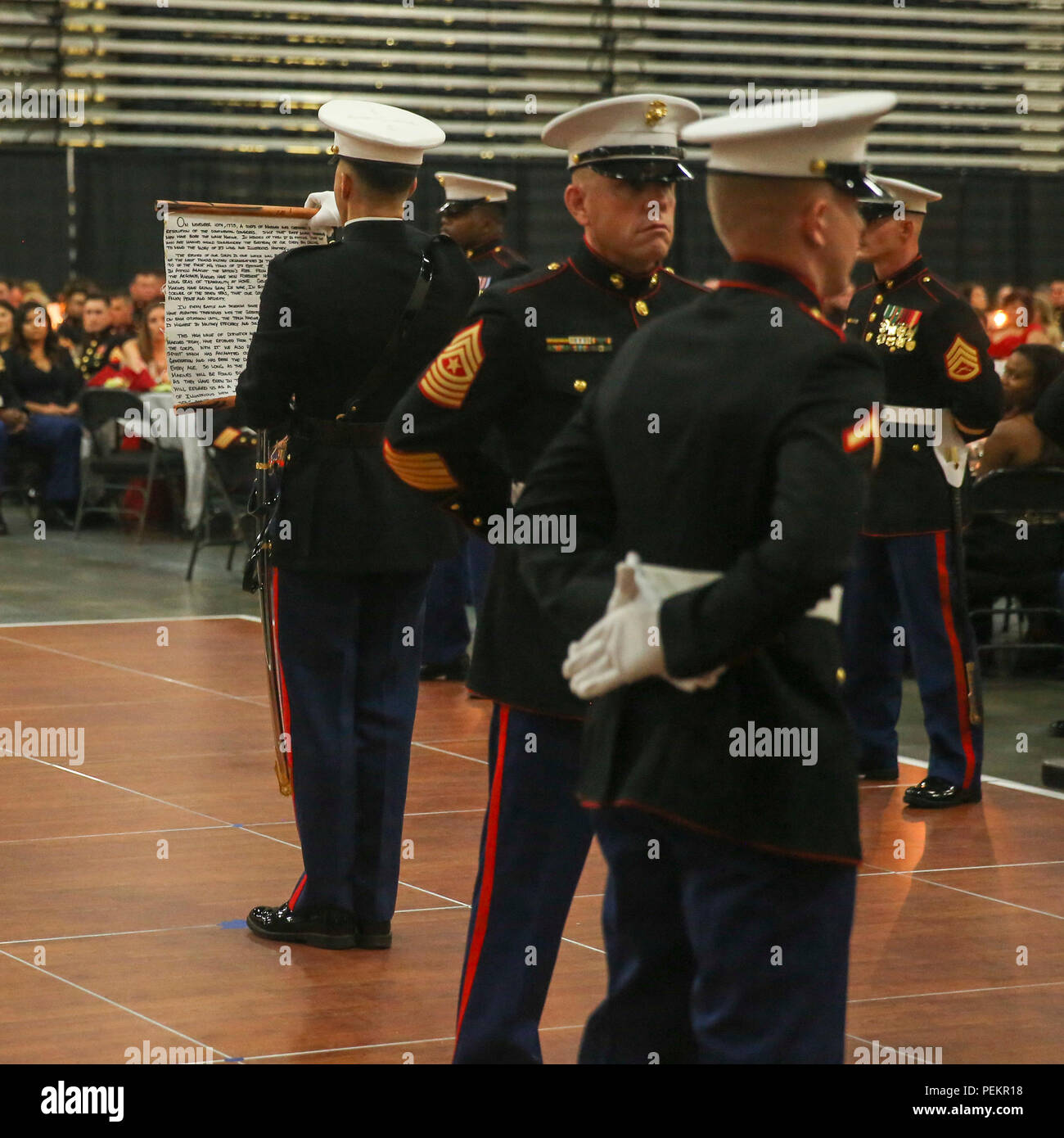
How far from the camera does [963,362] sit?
6199 millimetres

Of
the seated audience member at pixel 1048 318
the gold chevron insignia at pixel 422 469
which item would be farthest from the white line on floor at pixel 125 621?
the gold chevron insignia at pixel 422 469

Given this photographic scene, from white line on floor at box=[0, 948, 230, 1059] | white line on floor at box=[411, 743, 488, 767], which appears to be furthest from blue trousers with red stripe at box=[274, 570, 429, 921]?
white line on floor at box=[411, 743, 488, 767]

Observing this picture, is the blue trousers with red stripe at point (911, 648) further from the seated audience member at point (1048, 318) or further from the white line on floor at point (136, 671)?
the seated audience member at point (1048, 318)

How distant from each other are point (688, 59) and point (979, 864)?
1345 centimetres

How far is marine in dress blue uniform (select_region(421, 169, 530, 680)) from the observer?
26.4 feet

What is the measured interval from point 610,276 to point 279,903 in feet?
6.91

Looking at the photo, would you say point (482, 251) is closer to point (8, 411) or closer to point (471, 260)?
point (471, 260)

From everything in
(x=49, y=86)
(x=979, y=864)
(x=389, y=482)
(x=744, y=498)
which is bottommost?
(x=979, y=864)

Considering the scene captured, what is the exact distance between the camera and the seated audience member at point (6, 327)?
13.9 metres

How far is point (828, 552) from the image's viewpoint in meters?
2.30

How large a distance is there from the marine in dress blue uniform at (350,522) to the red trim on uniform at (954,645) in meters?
2.26
